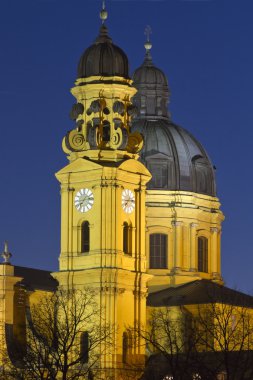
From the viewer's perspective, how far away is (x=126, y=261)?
439 ft

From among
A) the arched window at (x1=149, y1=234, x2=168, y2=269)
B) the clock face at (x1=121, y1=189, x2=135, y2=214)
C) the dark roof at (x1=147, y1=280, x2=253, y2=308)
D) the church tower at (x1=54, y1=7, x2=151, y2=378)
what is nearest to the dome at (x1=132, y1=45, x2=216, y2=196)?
the arched window at (x1=149, y1=234, x2=168, y2=269)

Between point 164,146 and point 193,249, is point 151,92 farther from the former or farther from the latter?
point 193,249

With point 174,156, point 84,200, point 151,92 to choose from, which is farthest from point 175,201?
point 84,200

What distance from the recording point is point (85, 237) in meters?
135

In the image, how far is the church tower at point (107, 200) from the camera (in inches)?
5207

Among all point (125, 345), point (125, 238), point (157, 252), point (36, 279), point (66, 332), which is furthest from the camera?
point (157, 252)

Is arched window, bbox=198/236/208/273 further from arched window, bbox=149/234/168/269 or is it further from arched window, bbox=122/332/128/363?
arched window, bbox=122/332/128/363

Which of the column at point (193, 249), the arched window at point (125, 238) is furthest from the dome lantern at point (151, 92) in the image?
the arched window at point (125, 238)

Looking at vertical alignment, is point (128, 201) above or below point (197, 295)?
above

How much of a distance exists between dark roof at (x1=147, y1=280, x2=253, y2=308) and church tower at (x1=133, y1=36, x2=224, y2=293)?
2196 mm

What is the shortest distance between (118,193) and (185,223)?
18.6 metres

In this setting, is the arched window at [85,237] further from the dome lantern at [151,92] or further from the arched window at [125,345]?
the dome lantern at [151,92]

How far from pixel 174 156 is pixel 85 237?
60.7ft

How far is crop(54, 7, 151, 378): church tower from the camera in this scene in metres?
132
